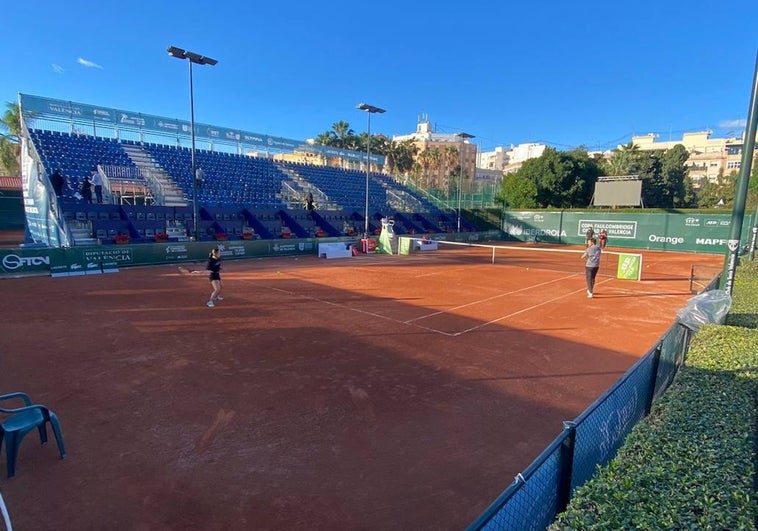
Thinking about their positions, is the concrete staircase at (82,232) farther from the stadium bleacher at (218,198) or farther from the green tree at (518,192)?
the green tree at (518,192)

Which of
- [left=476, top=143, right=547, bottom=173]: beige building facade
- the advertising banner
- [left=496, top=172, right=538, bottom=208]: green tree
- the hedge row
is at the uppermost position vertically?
[left=476, top=143, right=547, bottom=173]: beige building facade

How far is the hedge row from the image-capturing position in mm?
2480

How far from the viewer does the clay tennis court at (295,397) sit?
169 inches


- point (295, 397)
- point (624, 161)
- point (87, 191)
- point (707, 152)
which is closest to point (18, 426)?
point (295, 397)

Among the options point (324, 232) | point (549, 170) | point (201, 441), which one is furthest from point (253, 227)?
point (549, 170)

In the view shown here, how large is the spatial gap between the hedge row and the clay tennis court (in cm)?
170

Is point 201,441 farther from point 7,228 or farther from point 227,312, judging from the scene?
point 7,228

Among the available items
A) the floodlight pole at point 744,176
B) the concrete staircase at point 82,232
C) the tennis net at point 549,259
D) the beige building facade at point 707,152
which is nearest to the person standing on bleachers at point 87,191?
the concrete staircase at point 82,232

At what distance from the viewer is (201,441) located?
5.34 m

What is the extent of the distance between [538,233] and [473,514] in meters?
40.6

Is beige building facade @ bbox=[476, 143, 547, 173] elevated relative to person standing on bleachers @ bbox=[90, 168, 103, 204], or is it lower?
elevated

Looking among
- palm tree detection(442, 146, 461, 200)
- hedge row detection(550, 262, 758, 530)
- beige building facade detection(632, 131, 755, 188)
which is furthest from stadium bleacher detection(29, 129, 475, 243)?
beige building facade detection(632, 131, 755, 188)

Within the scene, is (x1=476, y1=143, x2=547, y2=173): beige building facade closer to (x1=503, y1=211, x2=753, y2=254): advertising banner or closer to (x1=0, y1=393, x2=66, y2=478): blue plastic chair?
(x1=503, y1=211, x2=753, y2=254): advertising banner

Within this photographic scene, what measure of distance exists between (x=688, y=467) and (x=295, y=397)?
5031 millimetres
